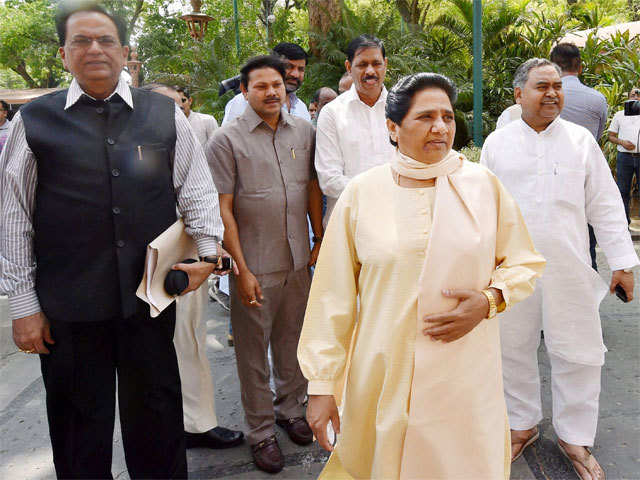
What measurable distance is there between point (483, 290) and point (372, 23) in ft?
45.6

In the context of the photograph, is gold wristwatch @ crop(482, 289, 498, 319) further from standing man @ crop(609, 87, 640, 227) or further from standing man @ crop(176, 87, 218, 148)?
standing man @ crop(609, 87, 640, 227)

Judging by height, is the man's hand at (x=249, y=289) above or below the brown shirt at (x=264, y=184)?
below

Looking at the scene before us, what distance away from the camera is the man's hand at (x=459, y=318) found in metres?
1.93

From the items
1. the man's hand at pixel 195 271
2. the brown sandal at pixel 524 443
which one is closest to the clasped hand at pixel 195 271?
the man's hand at pixel 195 271

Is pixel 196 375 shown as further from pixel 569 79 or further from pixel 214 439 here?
pixel 569 79

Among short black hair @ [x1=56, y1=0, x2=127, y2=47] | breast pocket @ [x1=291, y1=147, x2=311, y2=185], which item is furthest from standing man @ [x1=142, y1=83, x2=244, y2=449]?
short black hair @ [x1=56, y1=0, x2=127, y2=47]

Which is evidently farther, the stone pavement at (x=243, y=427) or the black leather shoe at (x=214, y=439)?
the black leather shoe at (x=214, y=439)

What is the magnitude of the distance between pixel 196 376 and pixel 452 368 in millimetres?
1809

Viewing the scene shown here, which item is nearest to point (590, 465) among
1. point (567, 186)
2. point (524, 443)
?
point (524, 443)

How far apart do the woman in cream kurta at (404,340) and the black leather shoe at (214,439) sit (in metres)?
1.39

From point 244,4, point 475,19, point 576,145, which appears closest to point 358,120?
point 576,145

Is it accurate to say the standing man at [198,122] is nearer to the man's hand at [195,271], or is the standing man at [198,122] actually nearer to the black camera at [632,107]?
the man's hand at [195,271]

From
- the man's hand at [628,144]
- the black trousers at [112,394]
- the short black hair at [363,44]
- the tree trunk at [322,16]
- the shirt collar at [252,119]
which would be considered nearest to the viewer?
the black trousers at [112,394]

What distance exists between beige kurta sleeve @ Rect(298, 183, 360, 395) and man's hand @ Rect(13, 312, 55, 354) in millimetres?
1054
